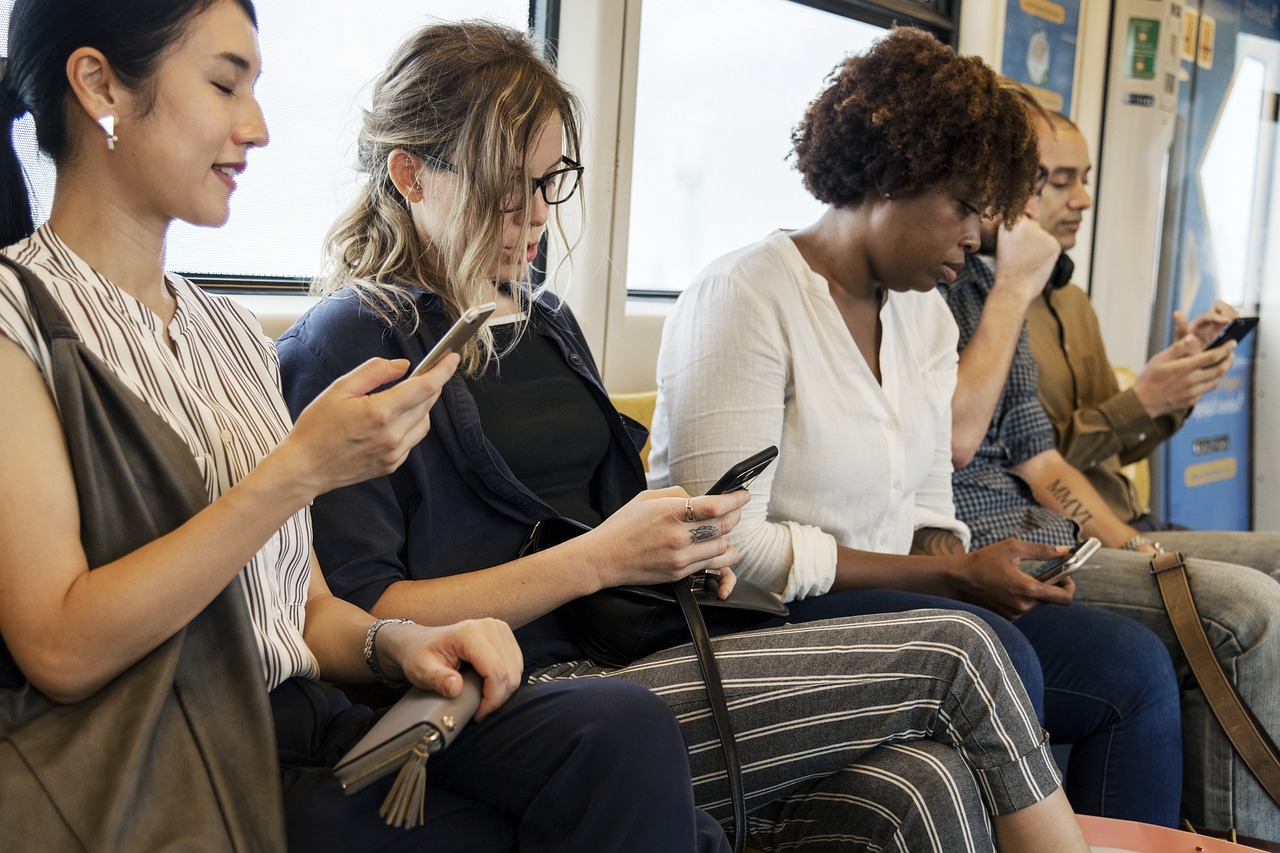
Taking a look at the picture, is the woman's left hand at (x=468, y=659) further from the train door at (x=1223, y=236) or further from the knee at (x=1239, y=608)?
the train door at (x=1223, y=236)

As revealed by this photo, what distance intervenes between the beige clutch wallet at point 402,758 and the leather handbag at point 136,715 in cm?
12

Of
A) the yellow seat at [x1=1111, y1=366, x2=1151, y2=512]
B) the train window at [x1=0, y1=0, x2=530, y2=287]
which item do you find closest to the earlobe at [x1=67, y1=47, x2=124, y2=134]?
the train window at [x1=0, y1=0, x2=530, y2=287]

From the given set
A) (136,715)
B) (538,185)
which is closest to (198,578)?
(136,715)

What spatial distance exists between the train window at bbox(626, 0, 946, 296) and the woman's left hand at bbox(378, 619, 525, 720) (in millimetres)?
2099

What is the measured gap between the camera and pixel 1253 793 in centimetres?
213

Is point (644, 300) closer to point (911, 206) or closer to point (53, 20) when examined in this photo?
point (911, 206)

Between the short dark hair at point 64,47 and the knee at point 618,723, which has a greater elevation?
the short dark hair at point 64,47

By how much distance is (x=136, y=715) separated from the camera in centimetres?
106

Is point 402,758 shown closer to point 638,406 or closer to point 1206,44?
point 638,406

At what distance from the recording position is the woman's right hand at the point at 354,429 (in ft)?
3.58

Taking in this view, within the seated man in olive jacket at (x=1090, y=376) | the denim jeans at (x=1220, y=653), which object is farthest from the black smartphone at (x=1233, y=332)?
the denim jeans at (x=1220, y=653)

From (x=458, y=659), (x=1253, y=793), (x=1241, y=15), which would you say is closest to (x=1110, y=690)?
(x=1253, y=793)

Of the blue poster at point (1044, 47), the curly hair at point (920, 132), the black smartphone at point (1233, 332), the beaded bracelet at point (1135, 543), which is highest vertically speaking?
the blue poster at point (1044, 47)

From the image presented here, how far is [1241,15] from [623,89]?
11.6 feet
